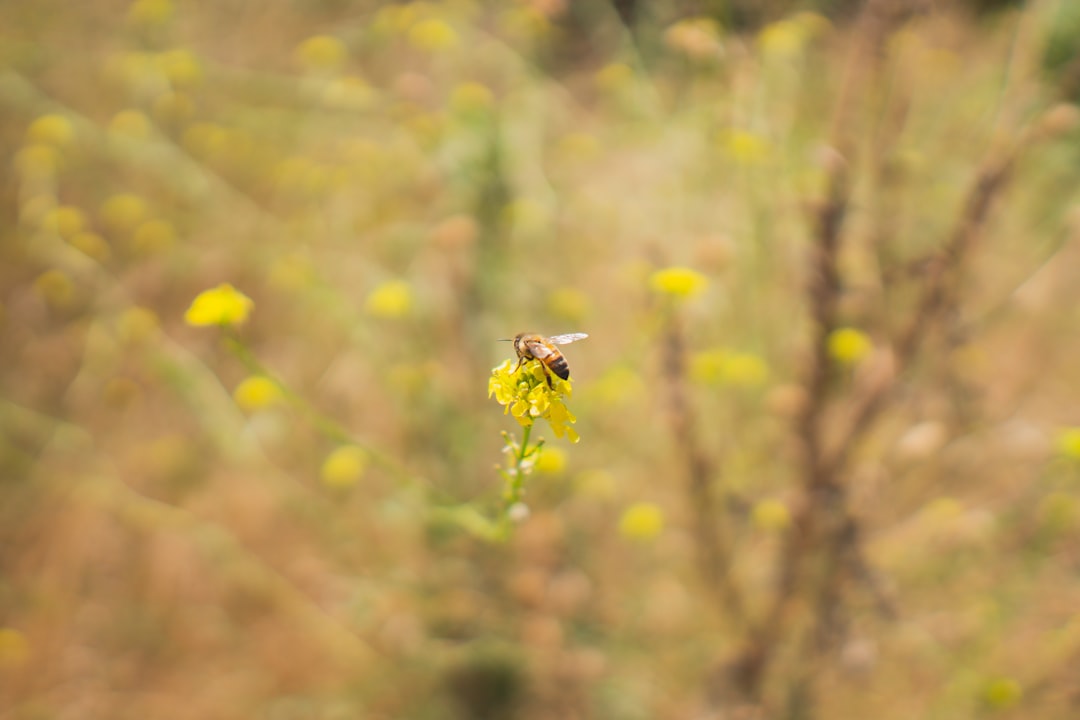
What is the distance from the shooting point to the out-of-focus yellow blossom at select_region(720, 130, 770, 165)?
5.47ft

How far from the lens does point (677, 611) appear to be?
1.91 meters


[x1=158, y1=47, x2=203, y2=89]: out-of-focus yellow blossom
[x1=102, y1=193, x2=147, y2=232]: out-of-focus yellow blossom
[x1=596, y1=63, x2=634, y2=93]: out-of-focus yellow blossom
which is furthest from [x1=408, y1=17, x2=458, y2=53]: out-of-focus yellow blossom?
[x1=102, y1=193, x2=147, y2=232]: out-of-focus yellow blossom

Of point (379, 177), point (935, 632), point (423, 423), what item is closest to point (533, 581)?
point (423, 423)

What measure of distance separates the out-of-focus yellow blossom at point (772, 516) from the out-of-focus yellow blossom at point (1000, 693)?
1.70ft

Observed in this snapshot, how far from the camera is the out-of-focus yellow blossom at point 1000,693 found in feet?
4.83

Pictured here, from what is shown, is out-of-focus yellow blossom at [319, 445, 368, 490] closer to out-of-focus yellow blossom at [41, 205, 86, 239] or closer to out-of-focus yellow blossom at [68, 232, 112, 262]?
out-of-focus yellow blossom at [68, 232, 112, 262]

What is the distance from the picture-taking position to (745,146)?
1.66 m

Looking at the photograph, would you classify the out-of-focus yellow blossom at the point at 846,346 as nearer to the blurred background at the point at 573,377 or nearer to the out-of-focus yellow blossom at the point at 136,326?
the blurred background at the point at 573,377

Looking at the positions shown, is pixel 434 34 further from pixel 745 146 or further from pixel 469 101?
pixel 745 146

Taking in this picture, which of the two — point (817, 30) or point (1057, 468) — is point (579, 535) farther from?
point (817, 30)

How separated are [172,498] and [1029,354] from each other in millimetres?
2880

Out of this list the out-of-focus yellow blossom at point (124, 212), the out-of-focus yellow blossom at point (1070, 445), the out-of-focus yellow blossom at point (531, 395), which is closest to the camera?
the out-of-focus yellow blossom at point (531, 395)

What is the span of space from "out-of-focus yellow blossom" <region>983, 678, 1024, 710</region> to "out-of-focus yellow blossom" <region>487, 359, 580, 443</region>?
4.24 feet

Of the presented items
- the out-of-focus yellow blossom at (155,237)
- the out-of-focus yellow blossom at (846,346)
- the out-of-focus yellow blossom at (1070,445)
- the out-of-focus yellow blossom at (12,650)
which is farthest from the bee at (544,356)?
the out-of-focus yellow blossom at (12,650)
